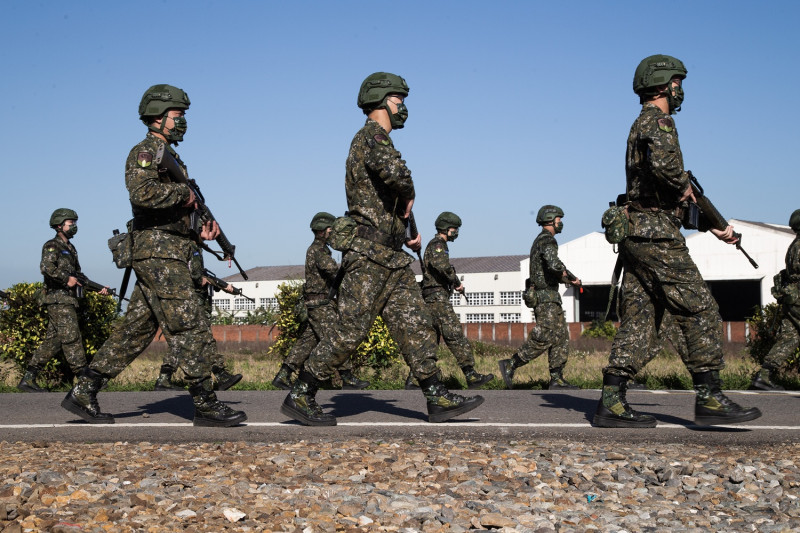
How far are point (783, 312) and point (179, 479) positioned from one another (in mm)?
8239

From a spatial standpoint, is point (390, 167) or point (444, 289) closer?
point (390, 167)

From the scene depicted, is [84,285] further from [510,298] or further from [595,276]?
[510,298]

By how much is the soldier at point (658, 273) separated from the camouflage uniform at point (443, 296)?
12.1ft

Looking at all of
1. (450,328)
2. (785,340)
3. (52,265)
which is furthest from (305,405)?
(785,340)

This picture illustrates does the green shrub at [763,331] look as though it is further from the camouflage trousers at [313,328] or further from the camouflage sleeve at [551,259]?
the camouflage trousers at [313,328]

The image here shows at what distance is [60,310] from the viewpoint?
10.1m

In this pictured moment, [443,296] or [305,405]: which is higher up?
[443,296]

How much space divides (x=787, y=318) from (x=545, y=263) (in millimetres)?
2945

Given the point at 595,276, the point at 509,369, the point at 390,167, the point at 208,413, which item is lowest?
A: the point at 208,413

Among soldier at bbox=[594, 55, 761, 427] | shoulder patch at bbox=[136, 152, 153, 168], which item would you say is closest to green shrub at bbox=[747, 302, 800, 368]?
soldier at bbox=[594, 55, 761, 427]

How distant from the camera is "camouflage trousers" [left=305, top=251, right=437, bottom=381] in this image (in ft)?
18.8

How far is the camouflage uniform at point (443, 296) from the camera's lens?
9531 millimetres

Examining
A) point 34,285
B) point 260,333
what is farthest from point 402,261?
point 260,333

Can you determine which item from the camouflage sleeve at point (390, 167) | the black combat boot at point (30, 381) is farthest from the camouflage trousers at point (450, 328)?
the black combat boot at point (30, 381)
